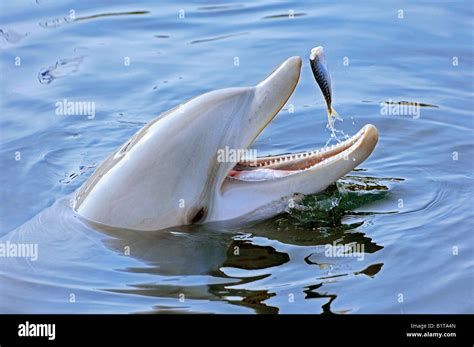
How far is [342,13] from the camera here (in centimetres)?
1404

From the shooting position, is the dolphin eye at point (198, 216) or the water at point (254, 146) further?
the dolphin eye at point (198, 216)

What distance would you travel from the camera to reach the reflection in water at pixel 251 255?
7.27m

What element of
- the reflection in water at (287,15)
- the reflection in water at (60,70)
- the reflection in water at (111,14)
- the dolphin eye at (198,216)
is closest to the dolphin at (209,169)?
the dolphin eye at (198,216)

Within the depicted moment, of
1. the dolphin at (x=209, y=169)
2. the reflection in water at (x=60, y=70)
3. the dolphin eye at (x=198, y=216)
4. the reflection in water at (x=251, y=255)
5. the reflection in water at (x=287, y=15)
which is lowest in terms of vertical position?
the reflection in water at (x=251, y=255)

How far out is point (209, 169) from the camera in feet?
25.7

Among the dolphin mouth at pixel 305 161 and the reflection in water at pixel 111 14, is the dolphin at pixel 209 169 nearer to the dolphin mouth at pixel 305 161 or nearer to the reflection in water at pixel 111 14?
the dolphin mouth at pixel 305 161

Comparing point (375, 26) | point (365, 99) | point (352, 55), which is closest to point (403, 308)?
point (365, 99)

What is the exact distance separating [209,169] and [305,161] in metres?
0.85

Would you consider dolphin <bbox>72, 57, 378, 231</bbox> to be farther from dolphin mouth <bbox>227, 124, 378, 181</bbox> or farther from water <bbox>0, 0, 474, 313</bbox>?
water <bbox>0, 0, 474, 313</bbox>

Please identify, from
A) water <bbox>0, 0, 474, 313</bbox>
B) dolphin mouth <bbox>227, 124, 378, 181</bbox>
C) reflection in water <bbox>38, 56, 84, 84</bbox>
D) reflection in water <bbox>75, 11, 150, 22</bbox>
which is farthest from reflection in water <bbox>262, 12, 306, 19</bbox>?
dolphin mouth <bbox>227, 124, 378, 181</bbox>

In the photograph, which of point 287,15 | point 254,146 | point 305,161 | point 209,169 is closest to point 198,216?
point 209,169
